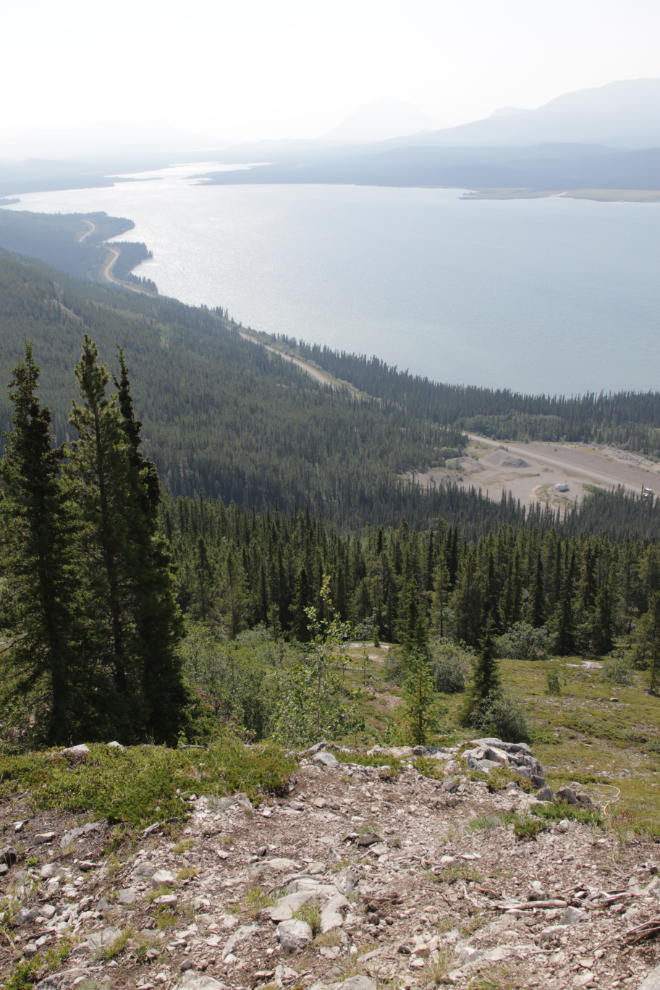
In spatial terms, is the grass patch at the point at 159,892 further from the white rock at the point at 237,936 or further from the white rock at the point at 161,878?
the white rock at the point at 237,936

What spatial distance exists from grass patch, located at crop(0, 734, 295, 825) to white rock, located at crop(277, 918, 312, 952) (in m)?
4.07

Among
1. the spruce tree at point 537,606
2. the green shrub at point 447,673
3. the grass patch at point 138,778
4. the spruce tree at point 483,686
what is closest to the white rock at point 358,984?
the grass patch at point 138,778

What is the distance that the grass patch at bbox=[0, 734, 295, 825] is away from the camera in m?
12.2

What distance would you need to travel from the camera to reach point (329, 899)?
9859 millimetres

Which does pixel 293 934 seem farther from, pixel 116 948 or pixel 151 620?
pixel 151 620

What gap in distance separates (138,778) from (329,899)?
18.2 feet

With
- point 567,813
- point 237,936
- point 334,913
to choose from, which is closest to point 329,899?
point 334,913

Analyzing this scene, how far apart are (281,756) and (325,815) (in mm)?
2534

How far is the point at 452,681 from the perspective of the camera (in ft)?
169

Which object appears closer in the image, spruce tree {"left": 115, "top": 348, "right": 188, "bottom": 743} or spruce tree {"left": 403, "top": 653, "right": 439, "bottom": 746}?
spruce tree {"left": 403, "top": 653, "right": 439, "bottom": 746}

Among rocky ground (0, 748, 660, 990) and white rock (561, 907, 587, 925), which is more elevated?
white rock (561, 907, 587, 925)

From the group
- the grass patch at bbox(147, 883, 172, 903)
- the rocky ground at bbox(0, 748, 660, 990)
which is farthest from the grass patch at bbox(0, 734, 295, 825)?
the grass patch at bbox(147, 883, 172, 903)

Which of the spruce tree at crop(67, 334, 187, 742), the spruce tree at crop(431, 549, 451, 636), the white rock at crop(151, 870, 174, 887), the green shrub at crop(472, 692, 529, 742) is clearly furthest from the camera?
the spruce tree at crop(431, 549, 451, 636)

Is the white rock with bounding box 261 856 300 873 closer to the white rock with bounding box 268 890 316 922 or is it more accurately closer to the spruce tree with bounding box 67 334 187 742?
the white rock with bounding box 268 890 316 922
